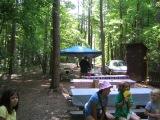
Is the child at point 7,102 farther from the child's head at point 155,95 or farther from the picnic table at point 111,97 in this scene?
the picnic table at point 111,97

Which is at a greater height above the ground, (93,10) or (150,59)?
(93,10)

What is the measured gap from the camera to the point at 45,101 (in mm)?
16125

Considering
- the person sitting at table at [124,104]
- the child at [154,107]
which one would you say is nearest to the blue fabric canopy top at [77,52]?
the person sitting at table at [124,104]

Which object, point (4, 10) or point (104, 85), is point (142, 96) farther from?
point (4, 10)

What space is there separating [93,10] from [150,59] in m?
38.7

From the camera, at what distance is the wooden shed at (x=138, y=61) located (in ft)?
85.1

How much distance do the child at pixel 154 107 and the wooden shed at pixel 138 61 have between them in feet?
59.8

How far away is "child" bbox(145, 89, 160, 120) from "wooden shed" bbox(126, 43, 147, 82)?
59.8ft

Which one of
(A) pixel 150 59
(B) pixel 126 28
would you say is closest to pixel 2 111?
(A) pixel 150 59

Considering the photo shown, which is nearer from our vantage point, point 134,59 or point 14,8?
point 14,8

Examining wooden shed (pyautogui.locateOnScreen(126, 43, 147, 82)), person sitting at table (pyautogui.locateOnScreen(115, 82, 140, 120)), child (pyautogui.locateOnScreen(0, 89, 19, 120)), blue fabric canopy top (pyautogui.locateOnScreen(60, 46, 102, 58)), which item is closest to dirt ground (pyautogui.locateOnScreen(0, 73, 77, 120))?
person sitting at table (pyautogui.locateOnScreen(115, 82, 140, 120))

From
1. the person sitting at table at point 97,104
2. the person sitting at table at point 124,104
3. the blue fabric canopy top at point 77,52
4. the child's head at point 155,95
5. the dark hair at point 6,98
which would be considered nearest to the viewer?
the dark hair at point 6,98

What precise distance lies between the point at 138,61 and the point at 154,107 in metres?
18.7

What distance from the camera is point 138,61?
85.8 ft
